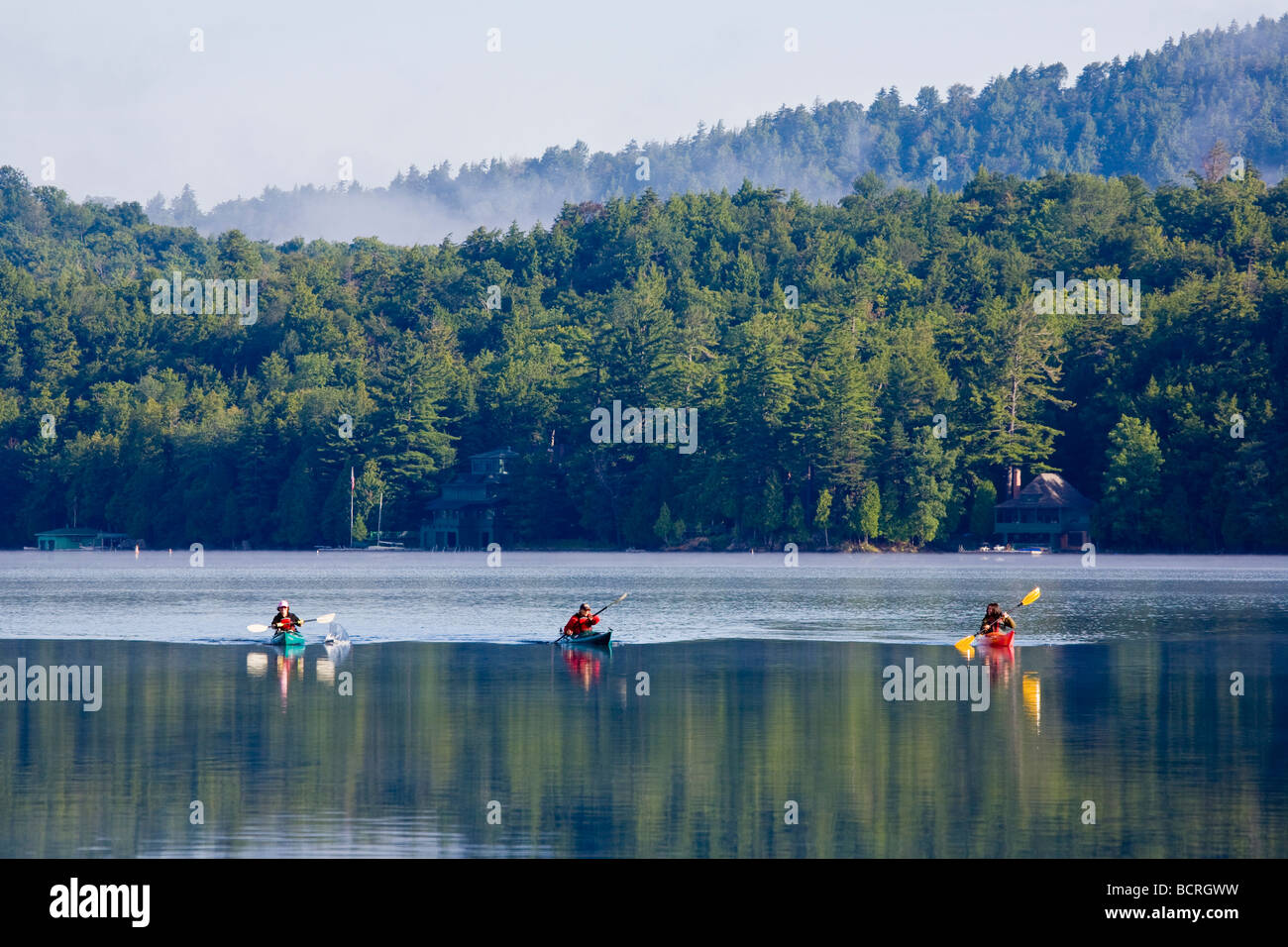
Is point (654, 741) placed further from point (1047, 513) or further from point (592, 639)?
point (1047, 513)

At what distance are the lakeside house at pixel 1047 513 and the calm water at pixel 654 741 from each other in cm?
6507

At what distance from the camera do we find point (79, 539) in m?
152

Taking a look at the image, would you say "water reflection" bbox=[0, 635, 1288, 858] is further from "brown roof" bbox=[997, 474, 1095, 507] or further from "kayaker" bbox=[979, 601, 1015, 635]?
"brown roof" bbox=[997, 474, 1095, 507]

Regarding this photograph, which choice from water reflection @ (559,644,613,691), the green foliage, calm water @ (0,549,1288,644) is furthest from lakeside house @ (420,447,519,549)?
water reflection @ (559,644,613,691)

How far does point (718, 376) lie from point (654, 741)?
108 metres

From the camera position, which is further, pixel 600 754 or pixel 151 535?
pixel 151 535

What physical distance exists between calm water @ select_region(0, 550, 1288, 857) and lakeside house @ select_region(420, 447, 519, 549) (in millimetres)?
84364

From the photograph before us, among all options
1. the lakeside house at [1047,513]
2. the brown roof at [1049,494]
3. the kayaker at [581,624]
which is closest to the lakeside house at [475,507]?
the lakeside house at [1047,513]

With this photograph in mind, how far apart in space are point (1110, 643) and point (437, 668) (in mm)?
15913

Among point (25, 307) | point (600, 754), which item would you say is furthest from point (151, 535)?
point (600, 754)

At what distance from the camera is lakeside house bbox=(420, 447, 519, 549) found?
13750 cm

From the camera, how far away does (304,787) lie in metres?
21.1
